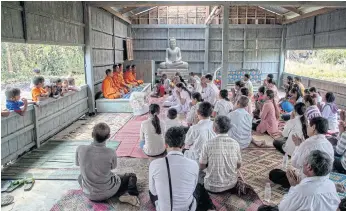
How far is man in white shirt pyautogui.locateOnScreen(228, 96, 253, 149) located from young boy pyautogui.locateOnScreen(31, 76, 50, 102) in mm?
3478

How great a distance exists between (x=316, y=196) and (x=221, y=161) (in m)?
1.19

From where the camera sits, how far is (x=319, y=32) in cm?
1099

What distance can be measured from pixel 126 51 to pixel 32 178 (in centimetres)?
1006

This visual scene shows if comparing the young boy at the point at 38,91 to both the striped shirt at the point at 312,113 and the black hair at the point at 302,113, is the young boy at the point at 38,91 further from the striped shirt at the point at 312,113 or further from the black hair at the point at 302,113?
the striped shirt at the point at 312,113

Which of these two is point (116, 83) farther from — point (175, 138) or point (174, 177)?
point (174, 177)

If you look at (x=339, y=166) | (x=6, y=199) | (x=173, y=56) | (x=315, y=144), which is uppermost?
(x=173, y=56)

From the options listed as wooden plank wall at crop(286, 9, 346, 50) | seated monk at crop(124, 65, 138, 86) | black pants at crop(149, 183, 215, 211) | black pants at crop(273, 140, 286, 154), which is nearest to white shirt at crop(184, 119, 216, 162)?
black pants at crop(149, 183, 215, 211)

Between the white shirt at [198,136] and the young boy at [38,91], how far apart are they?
3.15m

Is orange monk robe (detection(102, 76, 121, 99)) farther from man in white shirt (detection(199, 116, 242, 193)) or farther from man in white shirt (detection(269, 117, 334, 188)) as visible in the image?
man in white shirt (detection(269, 117, 334, 188))

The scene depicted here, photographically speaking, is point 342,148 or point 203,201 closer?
point 203,201

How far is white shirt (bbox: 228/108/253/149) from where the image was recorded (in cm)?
495

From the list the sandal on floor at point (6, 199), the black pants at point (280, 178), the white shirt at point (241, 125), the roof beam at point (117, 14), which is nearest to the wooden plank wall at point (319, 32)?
the white shirt at point (241, 125)

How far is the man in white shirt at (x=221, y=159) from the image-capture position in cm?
321

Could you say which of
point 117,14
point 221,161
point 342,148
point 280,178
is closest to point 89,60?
point 117,14
